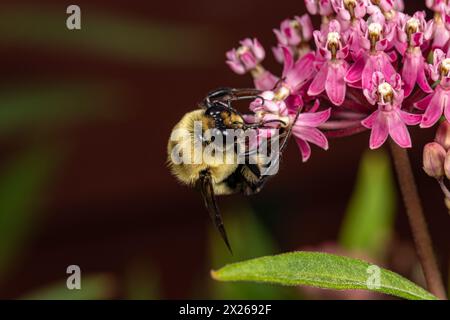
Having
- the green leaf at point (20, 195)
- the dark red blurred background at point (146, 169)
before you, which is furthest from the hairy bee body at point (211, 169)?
the dark red blurred background at point (146, 169)

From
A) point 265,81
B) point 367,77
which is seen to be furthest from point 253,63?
point 367,77

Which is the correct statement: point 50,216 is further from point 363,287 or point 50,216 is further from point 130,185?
point 363,287

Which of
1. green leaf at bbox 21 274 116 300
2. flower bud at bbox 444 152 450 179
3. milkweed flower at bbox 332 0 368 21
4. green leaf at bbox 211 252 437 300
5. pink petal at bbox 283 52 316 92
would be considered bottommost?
green leaf at bbox 211 252 437 300

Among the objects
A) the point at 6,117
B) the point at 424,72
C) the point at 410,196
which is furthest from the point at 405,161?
the point at 6,117

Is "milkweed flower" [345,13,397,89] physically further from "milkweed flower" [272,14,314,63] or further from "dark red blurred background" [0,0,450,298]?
"dark red blurred background" [0,0,450,298]

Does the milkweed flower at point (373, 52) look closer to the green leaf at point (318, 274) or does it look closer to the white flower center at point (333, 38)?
the white flower center at point (333, 38)

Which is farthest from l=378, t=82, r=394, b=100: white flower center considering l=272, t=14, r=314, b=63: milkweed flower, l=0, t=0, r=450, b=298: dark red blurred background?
l=0, t=0, r=450, b=298: dark red blurred background
